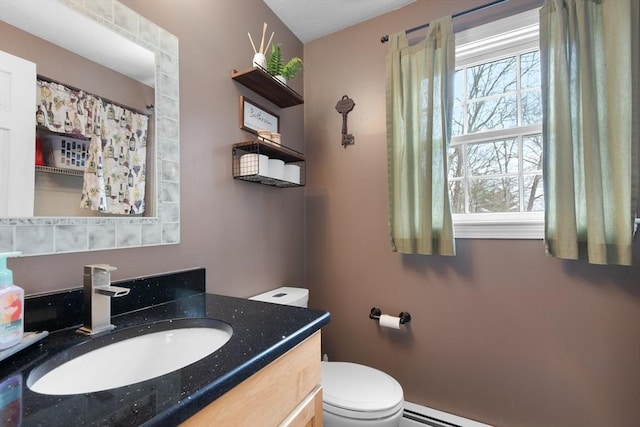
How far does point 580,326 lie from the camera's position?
131 cm

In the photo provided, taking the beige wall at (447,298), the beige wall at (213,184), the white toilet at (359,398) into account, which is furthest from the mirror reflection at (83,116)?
the beige wall at (447,298)

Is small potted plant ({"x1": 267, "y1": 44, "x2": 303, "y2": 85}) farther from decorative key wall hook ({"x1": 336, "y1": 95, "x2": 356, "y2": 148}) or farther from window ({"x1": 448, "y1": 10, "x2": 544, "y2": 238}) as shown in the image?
window ({"x1": 448, "y1": 10, "x2": 544, "y2": 238})

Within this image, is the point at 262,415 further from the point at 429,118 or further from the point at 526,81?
the point at 526,81

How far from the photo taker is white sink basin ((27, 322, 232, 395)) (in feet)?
2.03

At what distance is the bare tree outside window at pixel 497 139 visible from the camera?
4.86 feet

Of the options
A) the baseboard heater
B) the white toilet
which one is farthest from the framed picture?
the baseboard heater

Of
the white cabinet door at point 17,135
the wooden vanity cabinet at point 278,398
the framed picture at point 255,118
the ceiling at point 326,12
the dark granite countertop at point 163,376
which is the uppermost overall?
the ceiling at point 326,12

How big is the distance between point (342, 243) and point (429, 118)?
858mm

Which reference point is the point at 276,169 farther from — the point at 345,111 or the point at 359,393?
the point at 359,393

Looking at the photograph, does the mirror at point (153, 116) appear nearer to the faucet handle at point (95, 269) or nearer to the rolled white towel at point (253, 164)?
the faucet handle at point (95, 269)

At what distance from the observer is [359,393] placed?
1244 mm

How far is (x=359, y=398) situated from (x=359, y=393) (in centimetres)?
4

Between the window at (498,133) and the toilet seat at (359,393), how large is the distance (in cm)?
81

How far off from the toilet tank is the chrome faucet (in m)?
0.76
